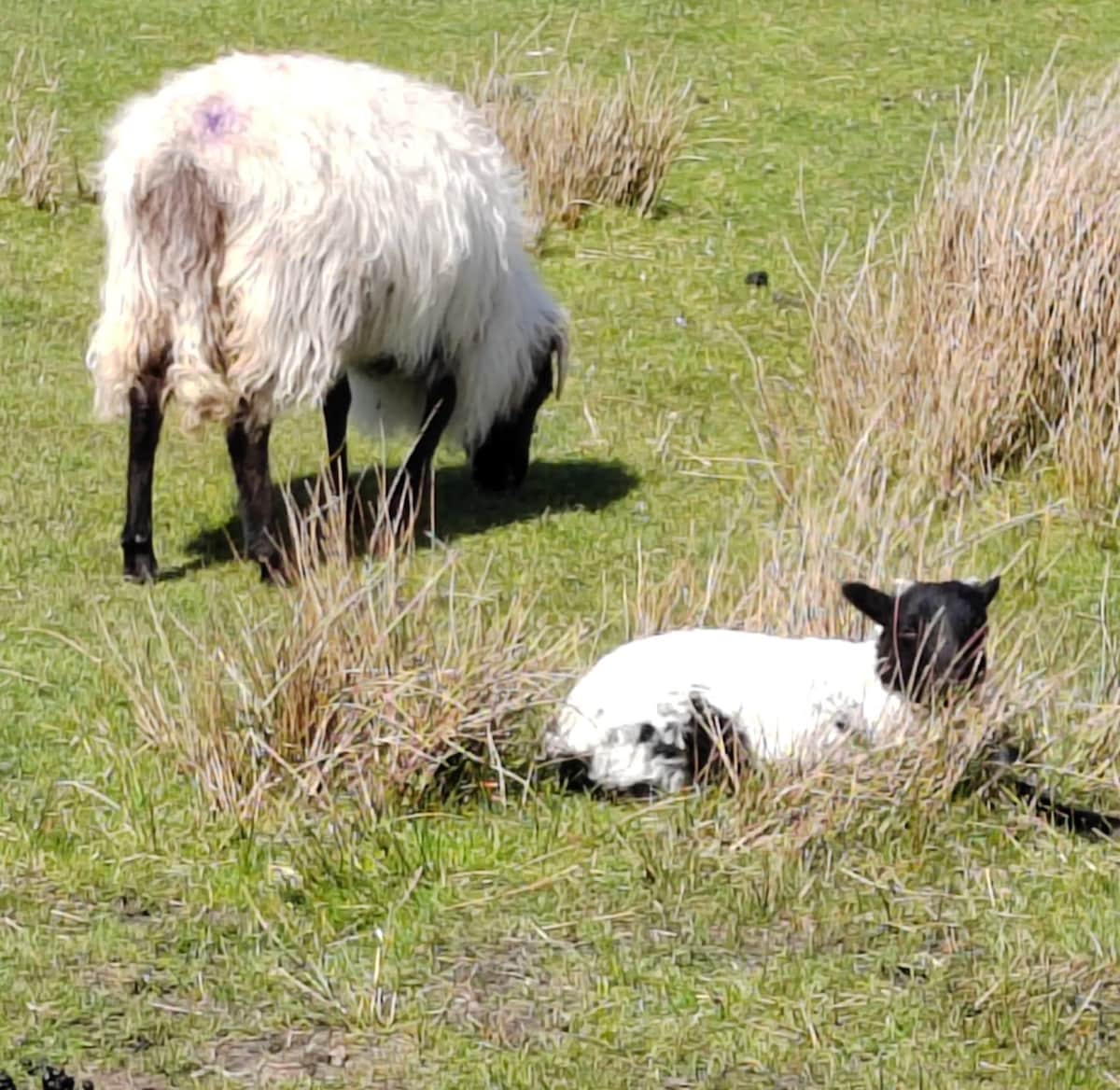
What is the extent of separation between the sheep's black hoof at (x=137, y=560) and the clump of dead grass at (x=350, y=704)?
2.00 m

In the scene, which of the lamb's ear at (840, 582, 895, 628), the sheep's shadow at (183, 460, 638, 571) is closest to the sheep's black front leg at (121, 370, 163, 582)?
the sheep's shadow at (183, 460, 638, 571)

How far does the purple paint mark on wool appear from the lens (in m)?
7.91

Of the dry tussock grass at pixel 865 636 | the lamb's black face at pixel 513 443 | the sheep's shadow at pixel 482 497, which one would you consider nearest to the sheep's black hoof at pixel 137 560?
the sheep's shadow at pixel 482 497

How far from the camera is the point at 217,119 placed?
7941 mm

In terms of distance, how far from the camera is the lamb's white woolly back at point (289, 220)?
7918mm

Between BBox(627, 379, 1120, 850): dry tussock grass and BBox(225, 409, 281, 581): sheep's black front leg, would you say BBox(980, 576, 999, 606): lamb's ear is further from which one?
BBox(225, 409, 281, 581): sheep's black front leg

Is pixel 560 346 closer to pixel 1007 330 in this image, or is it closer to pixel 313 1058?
pixel 1007 330

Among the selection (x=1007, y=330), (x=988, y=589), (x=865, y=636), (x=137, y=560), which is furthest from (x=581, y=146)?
(x=988, y=589)

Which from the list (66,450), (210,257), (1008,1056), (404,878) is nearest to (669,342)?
Result: (66,450)

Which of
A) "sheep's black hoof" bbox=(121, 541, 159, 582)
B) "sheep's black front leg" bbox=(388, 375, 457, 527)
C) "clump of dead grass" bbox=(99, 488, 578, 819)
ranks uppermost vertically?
"clump of dead grass" bbox=(99, 488, 578, 819)

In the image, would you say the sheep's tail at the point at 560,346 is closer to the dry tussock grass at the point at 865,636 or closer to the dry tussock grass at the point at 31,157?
the dry tussock grass at the point at 865,636

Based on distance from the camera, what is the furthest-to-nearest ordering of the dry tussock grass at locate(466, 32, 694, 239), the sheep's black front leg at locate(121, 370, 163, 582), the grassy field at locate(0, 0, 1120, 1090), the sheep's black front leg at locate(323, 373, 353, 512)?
the dry tussock grass at locate(466, 32, 694, 239) → the sheep's black front leg at locate(323, 373, 353, 512) → the sheep's black front leg at locate(121, 370, 163, 582) → the grassy field at locate(0, 0, 1120, 1090)

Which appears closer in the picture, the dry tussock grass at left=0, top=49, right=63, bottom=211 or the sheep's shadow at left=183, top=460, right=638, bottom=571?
the sheep's shadow at left=183, top=460, right=638, bottom=571

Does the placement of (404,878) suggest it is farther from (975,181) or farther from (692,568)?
(975,181)
